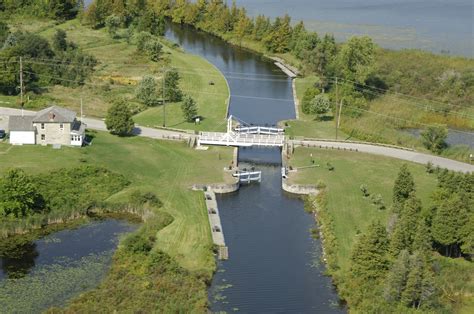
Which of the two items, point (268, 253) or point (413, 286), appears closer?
point (413, 286)

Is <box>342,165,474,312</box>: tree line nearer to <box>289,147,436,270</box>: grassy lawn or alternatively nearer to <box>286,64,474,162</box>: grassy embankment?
<box>289,147,436,270</box>: grassy lawn

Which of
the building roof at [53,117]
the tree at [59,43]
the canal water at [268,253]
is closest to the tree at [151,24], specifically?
the tree at [59,43]

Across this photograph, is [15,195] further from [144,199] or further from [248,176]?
[248,176]

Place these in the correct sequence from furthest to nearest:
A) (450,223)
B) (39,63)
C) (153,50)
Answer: (153,50)
(39,63)
(450,223)

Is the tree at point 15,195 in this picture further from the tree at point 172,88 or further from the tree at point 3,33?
the tree at point 3,33

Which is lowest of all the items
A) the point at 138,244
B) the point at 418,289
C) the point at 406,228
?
the point at 138,244

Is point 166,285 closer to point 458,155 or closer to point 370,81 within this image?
point 458,155

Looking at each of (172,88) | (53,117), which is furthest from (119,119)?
(172,88)

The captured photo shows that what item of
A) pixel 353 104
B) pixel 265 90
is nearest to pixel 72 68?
pixel 265 90
